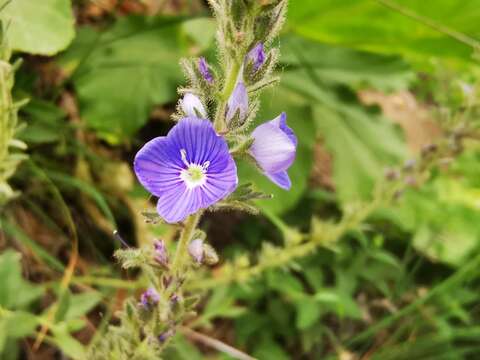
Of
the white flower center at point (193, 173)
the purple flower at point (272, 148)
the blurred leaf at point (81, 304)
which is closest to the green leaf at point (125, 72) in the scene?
the blurred leaf at point (81, 304)

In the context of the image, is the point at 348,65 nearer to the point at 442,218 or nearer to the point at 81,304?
the point at 442,218

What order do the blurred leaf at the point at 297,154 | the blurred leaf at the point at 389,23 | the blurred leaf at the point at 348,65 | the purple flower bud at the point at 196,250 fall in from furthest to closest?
the blurred leaf at the point at 348,65 → the blurred leaf at the point at 389,23 → the blurred leaf at the point at 297,154 → the purple flower bud at the point at 196,250

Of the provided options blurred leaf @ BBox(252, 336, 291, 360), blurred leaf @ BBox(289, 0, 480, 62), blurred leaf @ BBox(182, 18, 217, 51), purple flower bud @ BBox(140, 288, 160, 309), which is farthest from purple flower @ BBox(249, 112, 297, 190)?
blurred leaf @ BBox(289, 0, 480, 62)

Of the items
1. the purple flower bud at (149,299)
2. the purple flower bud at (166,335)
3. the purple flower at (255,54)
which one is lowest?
the purple flower bud at (166,335)

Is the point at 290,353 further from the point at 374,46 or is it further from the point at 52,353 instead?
the point at 374,46

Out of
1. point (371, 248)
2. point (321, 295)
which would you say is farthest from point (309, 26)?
point (321, 295)

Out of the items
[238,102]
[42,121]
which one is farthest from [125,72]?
[238,102]

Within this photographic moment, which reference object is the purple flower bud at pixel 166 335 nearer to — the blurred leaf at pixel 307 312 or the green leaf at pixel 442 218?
the blurred leaf at pixel 307 312
